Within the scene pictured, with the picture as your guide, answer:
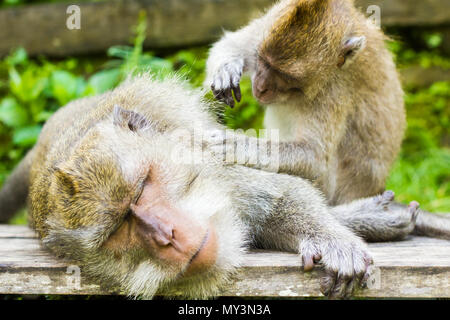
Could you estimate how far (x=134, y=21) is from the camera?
241 inches

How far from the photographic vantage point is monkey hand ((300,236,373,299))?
254 cm

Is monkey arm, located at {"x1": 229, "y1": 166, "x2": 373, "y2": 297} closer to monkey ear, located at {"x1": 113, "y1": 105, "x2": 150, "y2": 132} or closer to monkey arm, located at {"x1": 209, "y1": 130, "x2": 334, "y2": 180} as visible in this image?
monkey arm, located at {"x1": 209, "y1": 130, "x2": 334, "y2": 180}

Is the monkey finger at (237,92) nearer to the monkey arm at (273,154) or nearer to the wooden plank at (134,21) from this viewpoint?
the monkey arm at (273,154)

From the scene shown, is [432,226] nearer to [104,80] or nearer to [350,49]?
[350,49]

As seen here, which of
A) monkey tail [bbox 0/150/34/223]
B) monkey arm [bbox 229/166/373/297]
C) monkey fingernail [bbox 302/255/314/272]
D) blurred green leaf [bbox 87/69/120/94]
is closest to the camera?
monkey fingernail [bbox 302/255/314/272]

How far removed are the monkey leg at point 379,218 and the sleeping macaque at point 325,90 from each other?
295 mm

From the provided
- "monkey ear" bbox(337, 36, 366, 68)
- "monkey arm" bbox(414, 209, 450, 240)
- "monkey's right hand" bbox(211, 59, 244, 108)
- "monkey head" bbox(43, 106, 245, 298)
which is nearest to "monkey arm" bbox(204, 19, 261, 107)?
"monkey's right hand" bbox(211, 59, 244, 108)

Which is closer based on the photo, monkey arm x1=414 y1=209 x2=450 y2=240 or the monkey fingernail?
the monkey fingernail

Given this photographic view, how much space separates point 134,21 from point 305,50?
3.33m

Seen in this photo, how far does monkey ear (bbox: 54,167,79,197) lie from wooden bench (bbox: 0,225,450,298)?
0.38 m

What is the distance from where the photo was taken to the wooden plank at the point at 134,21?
19.4 feet

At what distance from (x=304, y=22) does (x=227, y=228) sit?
1.44 m

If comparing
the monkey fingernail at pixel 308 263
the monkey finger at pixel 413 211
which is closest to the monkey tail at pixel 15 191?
the monkey fingernail at pixel 308 263
